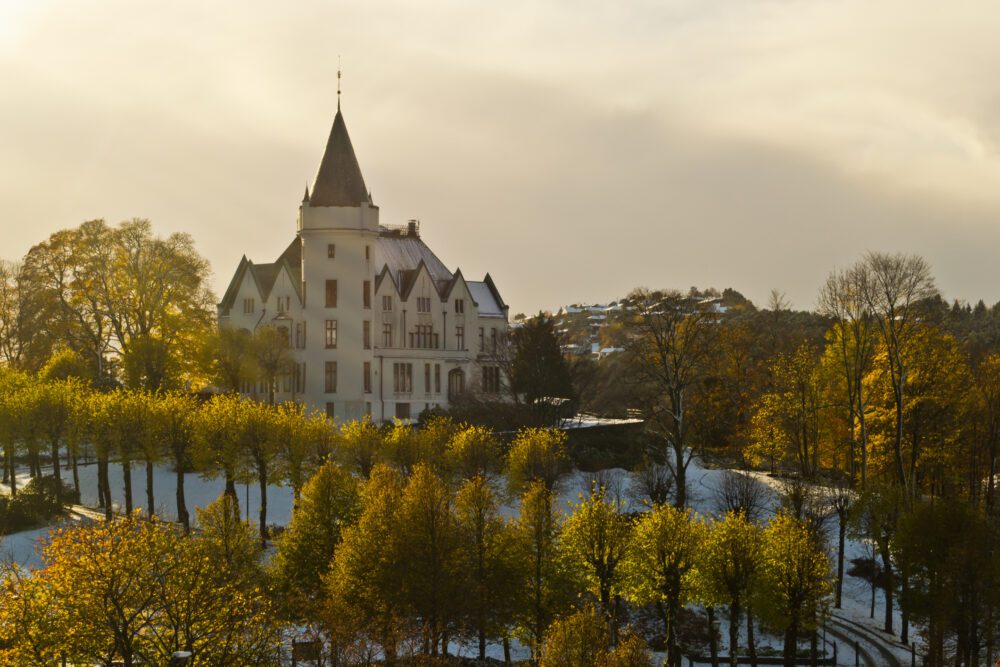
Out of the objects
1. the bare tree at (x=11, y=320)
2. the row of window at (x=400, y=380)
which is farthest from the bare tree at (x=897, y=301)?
the bare tree at (x=11, y=320)

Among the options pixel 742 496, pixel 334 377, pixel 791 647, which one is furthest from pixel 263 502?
pixel 334 377

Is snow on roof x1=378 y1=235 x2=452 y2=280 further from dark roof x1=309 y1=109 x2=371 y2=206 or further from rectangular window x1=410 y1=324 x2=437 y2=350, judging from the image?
dark roof x1=309 y1=109 x2=371 y2=206

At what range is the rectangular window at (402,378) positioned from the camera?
271ft

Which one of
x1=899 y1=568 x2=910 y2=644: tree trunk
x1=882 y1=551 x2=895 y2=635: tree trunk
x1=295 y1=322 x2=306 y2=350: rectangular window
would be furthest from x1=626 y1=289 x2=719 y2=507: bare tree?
x1=295 y1=322 x2=306 y2=350: rectangular window

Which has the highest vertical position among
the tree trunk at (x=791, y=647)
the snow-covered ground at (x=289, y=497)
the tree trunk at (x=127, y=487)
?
the tree trunk at (x=127, y=487)

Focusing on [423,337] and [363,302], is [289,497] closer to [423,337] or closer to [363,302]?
[363,302]

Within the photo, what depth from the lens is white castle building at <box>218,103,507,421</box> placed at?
78.9 metres

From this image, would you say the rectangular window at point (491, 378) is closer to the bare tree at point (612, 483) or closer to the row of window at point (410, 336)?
the row of window at point (410, 336)

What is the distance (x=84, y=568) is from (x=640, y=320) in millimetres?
33778

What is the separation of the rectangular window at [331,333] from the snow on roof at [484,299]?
14.5 meters

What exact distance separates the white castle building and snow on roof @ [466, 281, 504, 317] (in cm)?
147

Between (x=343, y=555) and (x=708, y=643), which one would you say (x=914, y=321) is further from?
(x=343, y=555)

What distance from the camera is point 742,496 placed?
56312 mm

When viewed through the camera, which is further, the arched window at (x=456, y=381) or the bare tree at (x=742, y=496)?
the arched window at (x=456, y=381)
